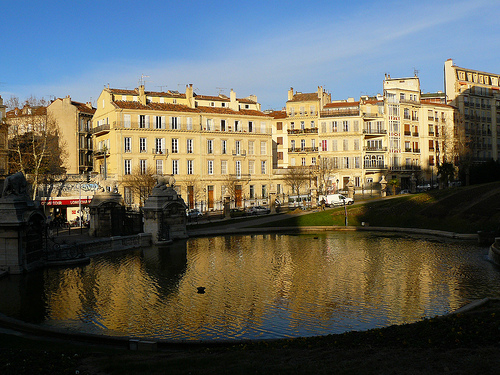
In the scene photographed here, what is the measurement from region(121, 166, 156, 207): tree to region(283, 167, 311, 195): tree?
21327mm

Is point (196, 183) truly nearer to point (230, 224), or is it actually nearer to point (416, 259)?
point (230, 224)

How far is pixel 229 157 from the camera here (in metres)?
A: 75.1

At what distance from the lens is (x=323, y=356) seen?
422 inches

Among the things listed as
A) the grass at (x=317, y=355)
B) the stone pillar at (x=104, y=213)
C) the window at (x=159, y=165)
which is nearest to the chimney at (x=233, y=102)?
the window at (x=159, y=165)

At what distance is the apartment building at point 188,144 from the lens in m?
68.5

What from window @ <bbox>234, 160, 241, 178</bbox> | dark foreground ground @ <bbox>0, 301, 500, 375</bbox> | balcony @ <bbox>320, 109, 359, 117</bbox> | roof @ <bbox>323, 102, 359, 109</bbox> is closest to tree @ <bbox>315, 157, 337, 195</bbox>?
balcony @ <bbox>320, 109, 359, 117</bbox>

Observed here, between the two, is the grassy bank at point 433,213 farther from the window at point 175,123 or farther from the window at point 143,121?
the window at point 143,121

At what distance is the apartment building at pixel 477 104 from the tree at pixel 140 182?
5976 cm

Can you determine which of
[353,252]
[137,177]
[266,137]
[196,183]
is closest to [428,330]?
[353,252]

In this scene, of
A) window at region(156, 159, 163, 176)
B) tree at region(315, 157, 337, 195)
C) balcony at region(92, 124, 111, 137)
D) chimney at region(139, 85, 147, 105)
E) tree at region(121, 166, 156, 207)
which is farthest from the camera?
tree at region(315, 157, 337, 195)

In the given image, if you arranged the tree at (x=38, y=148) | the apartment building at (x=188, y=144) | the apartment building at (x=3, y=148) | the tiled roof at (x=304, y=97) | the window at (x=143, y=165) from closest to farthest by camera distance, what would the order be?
the tree at (x=38, y=148), the apartment building at (x=3, y=148), the apartment building at (x=188, y=144), the window at (x=143, y=165), the tiled roof at (x=304, y=97)

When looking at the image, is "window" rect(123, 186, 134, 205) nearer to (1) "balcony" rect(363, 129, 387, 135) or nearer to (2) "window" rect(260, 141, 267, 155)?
(2) "window" rect(260, 141, 267, 155)

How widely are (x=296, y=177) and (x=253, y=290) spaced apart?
55.5 meters

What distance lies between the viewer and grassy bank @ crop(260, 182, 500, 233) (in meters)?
38.5
